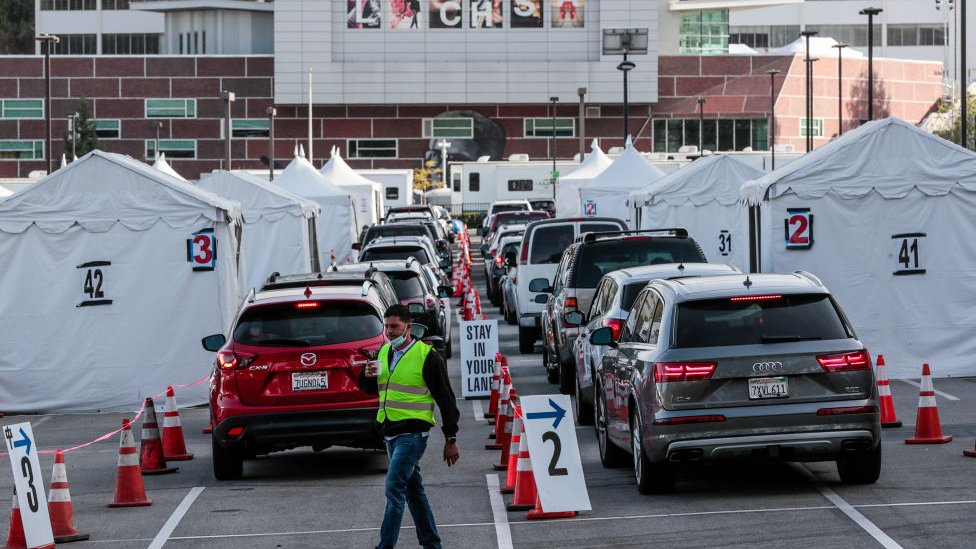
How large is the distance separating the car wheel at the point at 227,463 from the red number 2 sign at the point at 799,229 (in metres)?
10.1

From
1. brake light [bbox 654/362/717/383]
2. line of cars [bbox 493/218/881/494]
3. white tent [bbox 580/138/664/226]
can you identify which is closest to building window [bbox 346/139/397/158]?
white tent [bbox 580/138/664/226]

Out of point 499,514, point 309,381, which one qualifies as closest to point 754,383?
point 499,514

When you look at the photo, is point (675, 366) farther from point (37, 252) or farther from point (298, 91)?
point (298, 91)

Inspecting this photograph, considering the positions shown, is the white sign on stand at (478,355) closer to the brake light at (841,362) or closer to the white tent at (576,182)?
the brake light at (841,362)

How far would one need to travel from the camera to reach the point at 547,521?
11250mm

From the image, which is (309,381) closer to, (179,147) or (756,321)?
(756,321)

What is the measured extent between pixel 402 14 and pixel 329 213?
60.0 meters

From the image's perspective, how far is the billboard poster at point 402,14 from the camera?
102 metres

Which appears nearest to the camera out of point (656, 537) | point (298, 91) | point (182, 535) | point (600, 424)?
point (656, 537)

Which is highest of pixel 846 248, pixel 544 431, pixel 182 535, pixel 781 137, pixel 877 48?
pixel 877 48

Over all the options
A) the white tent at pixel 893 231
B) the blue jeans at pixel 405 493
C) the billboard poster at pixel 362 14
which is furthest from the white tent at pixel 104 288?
the billboard poster at pixel 362 14

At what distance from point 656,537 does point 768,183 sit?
12.0m

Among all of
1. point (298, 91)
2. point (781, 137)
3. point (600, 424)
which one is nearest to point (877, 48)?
point (781, 137)

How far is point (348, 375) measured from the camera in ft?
43.8
